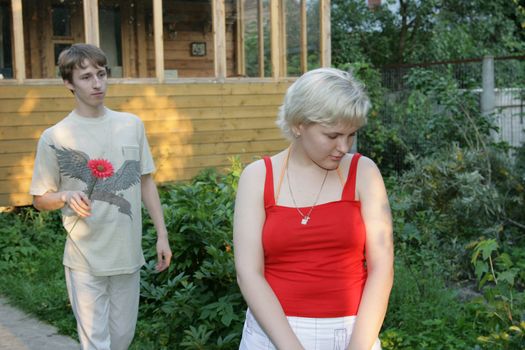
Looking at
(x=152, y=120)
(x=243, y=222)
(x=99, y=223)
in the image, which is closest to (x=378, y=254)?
(x=243, y=222)

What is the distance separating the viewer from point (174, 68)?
590 inches

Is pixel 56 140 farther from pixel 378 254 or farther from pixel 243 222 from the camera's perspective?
pixel 378 254

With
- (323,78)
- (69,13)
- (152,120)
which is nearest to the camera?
(323,78)

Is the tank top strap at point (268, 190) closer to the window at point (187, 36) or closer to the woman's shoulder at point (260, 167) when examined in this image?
the woman's shoulder at point (260, 167)

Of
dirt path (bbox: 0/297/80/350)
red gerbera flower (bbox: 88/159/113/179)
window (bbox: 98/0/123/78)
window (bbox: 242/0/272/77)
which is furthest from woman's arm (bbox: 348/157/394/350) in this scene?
window (bbox: 98/0/123/78)

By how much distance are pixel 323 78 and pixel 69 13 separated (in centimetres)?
1183

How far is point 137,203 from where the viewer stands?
12.1 feet

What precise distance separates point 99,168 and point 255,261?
141cm

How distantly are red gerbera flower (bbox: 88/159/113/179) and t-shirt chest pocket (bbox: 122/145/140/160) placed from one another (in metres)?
0.13

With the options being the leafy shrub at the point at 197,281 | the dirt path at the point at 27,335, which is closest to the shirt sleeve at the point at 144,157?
the leafy shrub at the point at 197,281

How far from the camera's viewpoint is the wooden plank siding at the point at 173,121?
9.69 metres

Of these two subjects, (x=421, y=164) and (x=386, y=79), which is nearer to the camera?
(x=421, y=164)

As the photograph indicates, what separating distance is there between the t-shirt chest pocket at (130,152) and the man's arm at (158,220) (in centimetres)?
17

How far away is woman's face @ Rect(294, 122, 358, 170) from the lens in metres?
2.31
